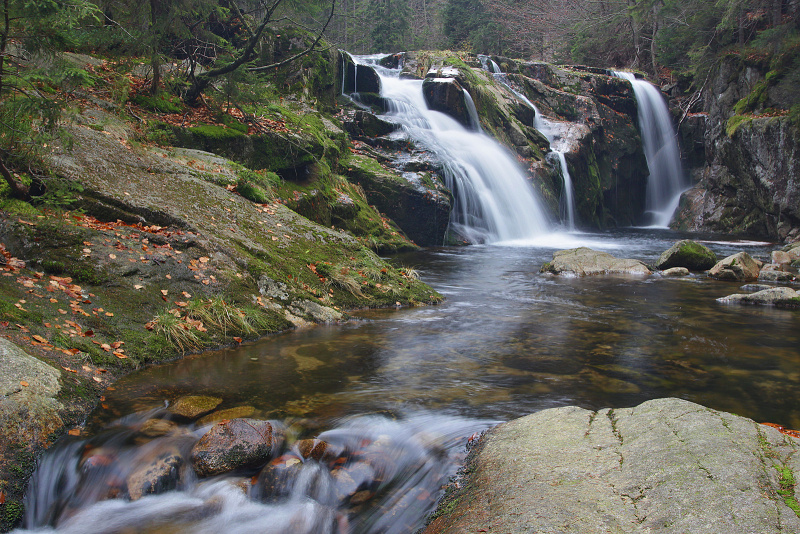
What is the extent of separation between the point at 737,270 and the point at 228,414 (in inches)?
448

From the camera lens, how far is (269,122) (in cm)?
1164

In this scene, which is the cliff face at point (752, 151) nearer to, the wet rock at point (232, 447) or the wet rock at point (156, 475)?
the wet rock at point (232, 447)

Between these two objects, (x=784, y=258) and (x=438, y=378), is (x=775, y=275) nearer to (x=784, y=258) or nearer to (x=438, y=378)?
(x=784, y=258)

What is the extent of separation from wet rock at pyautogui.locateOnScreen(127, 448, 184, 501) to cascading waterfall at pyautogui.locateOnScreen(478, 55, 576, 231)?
2078cm

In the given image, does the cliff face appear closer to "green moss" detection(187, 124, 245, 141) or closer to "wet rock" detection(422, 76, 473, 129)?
"wet rock" detection(422, 76, 473, 129)

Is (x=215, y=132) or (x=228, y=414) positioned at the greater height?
(x=215, y=132)

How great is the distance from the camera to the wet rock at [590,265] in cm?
1208

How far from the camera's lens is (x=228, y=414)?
158 inches

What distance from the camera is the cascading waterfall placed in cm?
2241

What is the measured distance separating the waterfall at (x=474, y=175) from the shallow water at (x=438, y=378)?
861cm

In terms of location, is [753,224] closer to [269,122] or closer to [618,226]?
[618,226]

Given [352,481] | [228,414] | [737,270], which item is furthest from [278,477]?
[737,270]

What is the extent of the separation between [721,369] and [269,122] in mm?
9887

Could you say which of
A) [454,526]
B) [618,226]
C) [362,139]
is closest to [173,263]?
[454,526]
